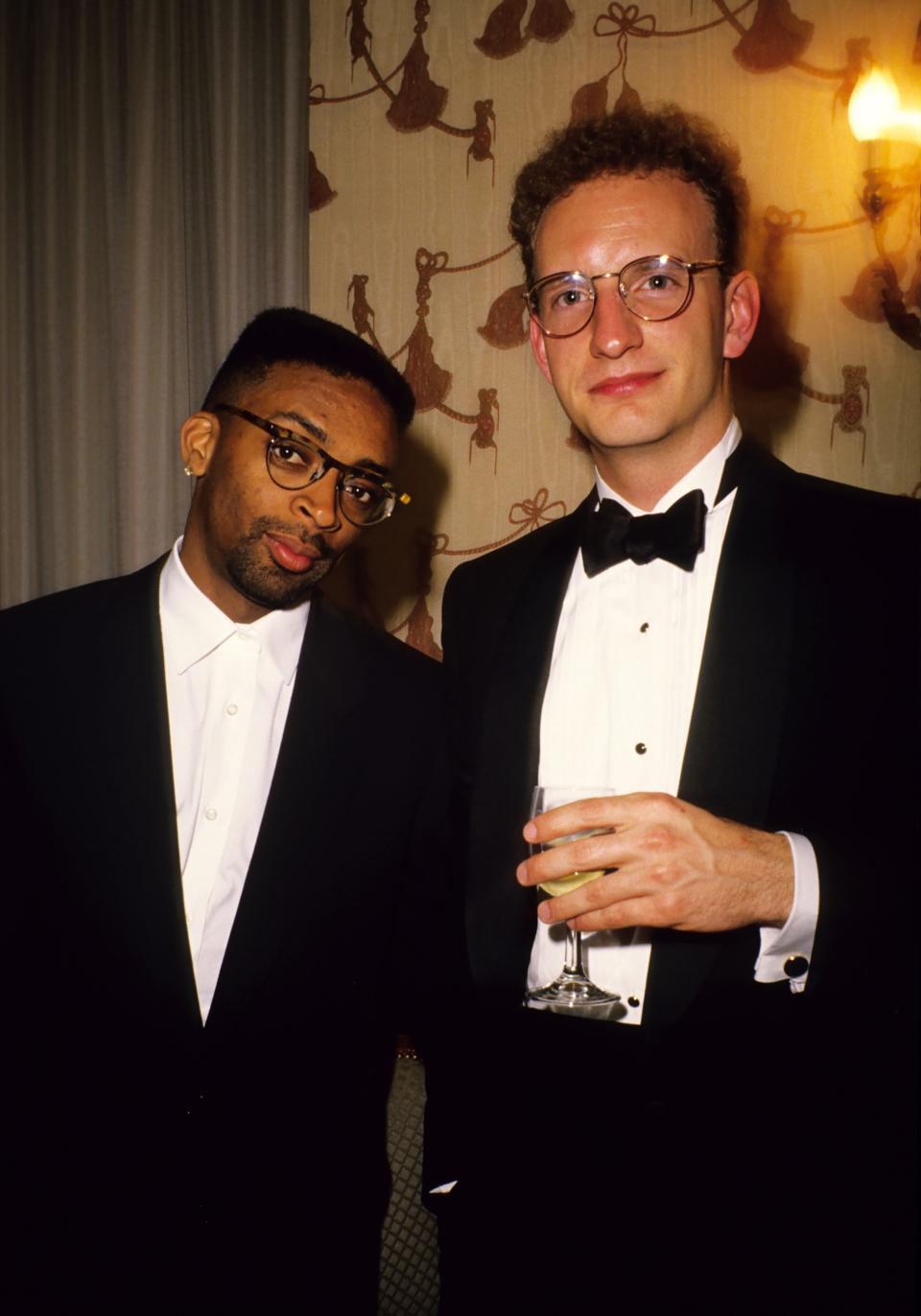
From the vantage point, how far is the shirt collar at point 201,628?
6.70ft

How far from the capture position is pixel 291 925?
1868 millimetres

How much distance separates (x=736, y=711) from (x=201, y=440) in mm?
→ 1372

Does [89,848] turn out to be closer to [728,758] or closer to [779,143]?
[728,758]

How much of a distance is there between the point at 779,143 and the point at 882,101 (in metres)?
0.27

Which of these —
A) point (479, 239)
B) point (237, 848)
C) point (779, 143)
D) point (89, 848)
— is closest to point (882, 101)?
point (779, 143)

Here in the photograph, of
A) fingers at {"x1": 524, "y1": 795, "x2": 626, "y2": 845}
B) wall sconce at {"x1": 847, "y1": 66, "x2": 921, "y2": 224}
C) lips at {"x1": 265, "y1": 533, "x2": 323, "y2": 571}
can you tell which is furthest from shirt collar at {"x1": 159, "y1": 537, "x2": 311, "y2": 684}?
wall sconce at {"x1": 847, "y1": 66, "x2": 921, "y2": 224}

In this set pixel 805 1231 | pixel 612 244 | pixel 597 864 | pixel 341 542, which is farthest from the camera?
pixel 341 542

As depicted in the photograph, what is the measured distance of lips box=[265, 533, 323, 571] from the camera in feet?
6.67

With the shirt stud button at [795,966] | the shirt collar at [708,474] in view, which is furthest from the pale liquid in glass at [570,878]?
the shirt collar at [708,474]

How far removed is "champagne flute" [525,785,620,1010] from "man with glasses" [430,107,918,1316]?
0.05 feet

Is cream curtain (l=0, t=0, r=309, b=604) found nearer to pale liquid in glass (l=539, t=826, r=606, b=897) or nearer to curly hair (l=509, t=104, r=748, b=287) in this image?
curly hair (l=509, t=104, r=748, b=287)

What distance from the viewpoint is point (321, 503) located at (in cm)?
204

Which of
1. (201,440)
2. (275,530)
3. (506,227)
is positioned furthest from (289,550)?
(506,227)

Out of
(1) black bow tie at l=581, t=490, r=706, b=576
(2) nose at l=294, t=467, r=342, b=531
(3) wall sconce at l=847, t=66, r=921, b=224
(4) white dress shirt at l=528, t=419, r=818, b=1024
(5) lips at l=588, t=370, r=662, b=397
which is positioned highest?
(3) wall sconce at l=847, t=66, r=921, b=224
